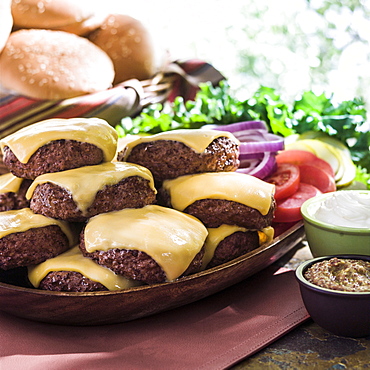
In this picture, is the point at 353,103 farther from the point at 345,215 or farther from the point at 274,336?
the point at 274,336

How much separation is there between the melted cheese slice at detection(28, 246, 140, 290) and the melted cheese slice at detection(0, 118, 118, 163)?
39 centimetres

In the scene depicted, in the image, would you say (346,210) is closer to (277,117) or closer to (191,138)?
(191,138)

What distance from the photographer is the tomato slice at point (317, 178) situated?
2660mm

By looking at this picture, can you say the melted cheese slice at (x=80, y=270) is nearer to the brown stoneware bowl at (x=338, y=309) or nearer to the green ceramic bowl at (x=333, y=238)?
the brown stoneware bowl at (x=338, y=309)

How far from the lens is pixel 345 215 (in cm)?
202

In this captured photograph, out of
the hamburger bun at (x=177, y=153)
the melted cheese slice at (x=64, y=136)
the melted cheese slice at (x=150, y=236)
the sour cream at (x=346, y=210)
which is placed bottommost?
the sour cream at (x=346, y=210)

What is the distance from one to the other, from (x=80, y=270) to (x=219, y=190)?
0.62 meters

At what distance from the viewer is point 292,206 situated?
7.81 feet

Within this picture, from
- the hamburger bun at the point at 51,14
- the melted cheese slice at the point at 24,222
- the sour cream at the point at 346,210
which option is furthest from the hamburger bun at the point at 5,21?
the sour cream at the point at 346,210

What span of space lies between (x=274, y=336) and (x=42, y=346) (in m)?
0.78

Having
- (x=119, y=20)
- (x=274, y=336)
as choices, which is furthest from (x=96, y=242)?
(x=119, y=20)

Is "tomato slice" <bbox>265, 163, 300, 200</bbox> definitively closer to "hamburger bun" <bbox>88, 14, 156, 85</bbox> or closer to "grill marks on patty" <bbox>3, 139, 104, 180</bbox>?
"grill marks on patty" <bbox>3, 139, 104, 180</bbox>

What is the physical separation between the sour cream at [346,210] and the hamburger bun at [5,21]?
2.03 meters

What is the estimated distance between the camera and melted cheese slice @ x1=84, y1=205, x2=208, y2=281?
1643 millimetres
